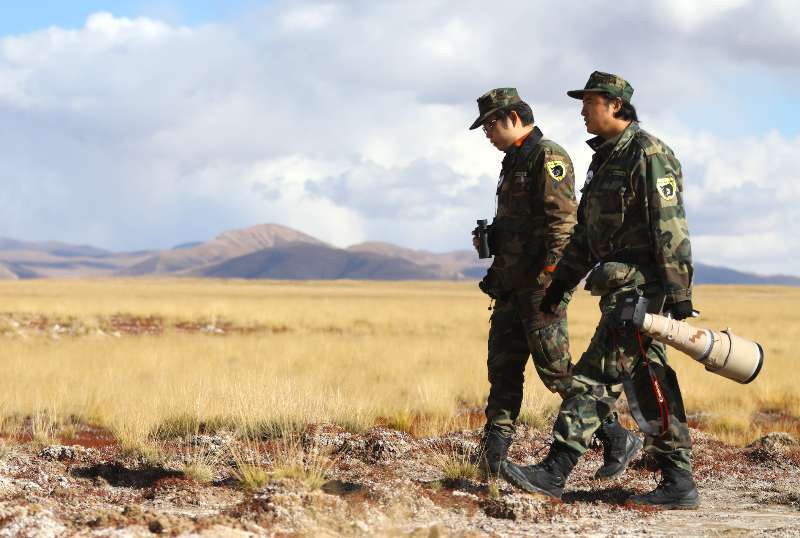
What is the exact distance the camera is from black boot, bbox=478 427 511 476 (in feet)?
18.7

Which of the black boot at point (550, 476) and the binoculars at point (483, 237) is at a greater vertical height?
the binoculars at point (483, 237)

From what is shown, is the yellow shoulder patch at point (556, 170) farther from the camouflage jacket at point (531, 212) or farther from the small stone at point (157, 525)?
the small stone at point (157, 525)

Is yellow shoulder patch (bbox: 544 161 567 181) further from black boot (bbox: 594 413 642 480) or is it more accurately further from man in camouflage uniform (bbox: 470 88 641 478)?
black boot (bbox: 594 413 642 480)

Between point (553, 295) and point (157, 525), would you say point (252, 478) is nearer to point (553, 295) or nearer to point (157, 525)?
point (157, 525)

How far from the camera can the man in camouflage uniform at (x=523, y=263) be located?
5.56 meters

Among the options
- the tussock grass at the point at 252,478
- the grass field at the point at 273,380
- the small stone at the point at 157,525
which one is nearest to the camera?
the small stone at the point at 157,525

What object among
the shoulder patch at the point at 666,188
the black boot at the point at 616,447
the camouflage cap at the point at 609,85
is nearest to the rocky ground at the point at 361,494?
the black boot at the point at 616,447

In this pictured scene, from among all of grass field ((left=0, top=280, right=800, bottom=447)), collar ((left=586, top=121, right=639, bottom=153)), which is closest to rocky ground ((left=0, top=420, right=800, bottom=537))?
grass field ((left=0, top=280, right=800, bottom=447))

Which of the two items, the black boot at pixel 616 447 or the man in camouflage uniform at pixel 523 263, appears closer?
the man in camouflage uniform at pixel 523 263

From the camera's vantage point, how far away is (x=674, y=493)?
16.9 feet

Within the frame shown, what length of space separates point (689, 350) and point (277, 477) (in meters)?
2.32

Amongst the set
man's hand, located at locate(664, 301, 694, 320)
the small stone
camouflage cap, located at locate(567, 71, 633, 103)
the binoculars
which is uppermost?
camouflage cap, located at locate(567, 71, 633, 103)

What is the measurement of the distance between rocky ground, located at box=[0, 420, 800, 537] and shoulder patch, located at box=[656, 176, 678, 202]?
168 centimetres

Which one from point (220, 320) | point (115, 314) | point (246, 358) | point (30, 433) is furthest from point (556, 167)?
point (115, 314)
